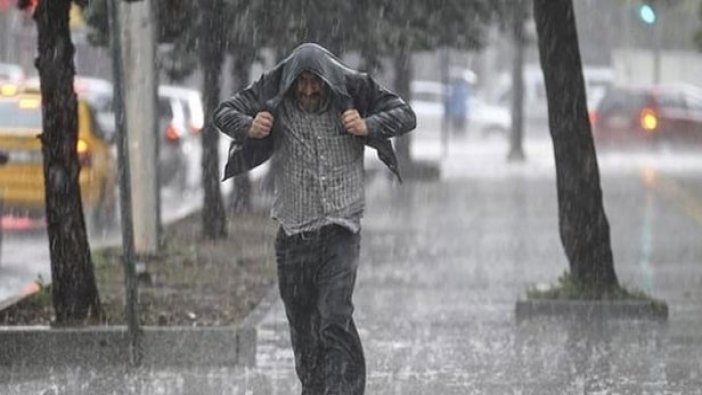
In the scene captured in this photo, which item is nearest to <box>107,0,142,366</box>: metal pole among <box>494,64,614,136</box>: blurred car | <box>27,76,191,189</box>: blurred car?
<box>27,76,191,189</box>: blurred car

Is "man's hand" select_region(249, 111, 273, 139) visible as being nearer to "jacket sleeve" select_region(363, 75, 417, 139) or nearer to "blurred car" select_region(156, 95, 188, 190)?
"jacket sleeve" select_region(363, 75, 417, 139)

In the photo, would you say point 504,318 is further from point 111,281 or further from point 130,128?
point 130,128

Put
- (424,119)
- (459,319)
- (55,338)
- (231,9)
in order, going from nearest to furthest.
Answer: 1. (55,338)
2. (459,319)
3. (231,9)
4. (424,119)

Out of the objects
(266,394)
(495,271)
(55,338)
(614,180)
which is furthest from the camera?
(614,180)

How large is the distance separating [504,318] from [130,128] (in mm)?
4826

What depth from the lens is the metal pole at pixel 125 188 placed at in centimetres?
1030

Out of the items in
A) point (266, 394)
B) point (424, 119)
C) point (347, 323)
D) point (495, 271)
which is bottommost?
point (424, 119)

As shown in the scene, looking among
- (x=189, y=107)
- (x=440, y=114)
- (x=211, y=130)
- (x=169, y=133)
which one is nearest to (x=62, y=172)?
(x=211, y=130)

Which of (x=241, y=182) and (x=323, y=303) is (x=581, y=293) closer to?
(x=323, y=303)

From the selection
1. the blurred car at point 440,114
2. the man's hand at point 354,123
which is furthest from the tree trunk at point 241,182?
the blurred car at point 440,114

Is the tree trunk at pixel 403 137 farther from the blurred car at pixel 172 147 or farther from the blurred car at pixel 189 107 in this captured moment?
the blurred car at pixel 189 107

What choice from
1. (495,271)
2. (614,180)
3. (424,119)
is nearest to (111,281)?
(495,271)

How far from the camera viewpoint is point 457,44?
85.1ft

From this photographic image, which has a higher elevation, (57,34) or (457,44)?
(57,34)
